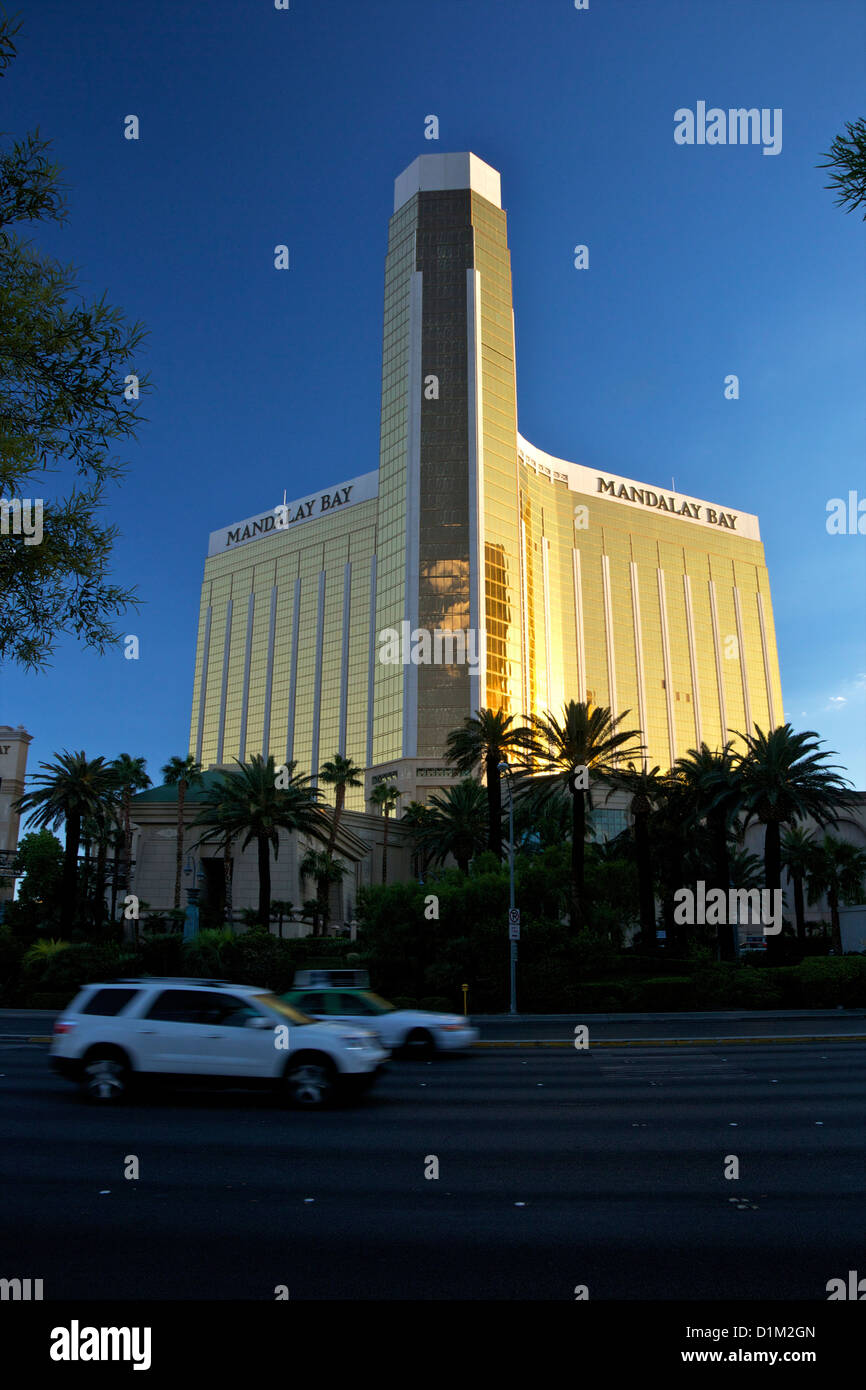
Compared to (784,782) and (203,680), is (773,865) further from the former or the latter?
(203,680)

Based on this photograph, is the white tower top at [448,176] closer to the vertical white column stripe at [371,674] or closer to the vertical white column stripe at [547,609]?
the vertical white column stripe at [547,609]

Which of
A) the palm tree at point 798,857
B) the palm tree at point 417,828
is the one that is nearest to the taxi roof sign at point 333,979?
the palm tree at point 417,828

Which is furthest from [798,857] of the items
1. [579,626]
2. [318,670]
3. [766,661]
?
[766,661]

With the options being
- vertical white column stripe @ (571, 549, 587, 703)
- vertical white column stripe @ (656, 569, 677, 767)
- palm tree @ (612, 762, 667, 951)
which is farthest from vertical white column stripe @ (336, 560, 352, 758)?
palm tree @ (612, 762, 667, 951)

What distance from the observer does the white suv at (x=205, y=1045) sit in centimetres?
1208

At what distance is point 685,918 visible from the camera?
176 feet

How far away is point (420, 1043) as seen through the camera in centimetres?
1880

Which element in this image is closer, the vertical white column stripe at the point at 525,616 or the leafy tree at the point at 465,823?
the leafy tree at the point at 465,823

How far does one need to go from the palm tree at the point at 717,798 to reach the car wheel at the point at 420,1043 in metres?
29.4

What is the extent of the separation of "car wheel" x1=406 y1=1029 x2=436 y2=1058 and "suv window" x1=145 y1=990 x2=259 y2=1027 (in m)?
7.28

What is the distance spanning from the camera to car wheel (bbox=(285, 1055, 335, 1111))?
12.1 m

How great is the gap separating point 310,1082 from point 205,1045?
145 centimetres

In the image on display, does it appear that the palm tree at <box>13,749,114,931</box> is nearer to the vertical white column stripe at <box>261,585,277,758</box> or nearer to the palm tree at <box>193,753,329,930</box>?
the palm tree at <box>193,753,329,930</box>
